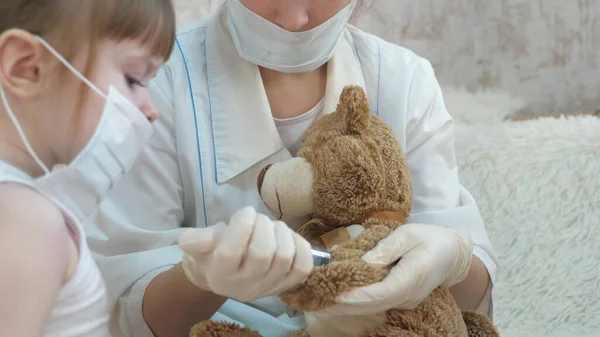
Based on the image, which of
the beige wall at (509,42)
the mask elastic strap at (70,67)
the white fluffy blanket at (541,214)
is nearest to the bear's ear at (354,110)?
the mask elastic strap at (70,67)

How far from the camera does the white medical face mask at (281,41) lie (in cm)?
96

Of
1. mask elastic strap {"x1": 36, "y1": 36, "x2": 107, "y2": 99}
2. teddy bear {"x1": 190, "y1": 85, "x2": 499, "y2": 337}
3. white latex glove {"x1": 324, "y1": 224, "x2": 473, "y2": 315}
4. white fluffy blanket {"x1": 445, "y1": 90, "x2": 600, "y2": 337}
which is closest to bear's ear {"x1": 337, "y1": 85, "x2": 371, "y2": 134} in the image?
teddy bear {"x1": 190, "y1": 85, "x2": 499, "y2": 337}

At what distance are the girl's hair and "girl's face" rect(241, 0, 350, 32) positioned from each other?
21 centimetres

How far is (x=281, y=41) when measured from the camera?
968mm

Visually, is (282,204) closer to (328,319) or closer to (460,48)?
(328,319)

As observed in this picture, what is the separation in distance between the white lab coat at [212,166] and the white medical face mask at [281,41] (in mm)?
35

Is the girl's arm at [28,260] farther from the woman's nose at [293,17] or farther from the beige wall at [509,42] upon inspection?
the beige wall at [509,42]

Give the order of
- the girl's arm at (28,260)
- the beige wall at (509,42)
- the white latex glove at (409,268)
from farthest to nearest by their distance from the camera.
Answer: the beige wall at (509,42) < the white latex glove at (409,268) < the girl's arm at (28,260)

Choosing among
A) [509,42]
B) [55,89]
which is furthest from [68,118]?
[509,42]

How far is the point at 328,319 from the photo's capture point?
0.81 m

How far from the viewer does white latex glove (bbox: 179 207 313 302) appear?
668mm

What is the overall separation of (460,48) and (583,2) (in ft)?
0.98

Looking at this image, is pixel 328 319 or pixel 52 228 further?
pixel 328 319

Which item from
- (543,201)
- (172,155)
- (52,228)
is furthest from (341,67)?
(543,201)
